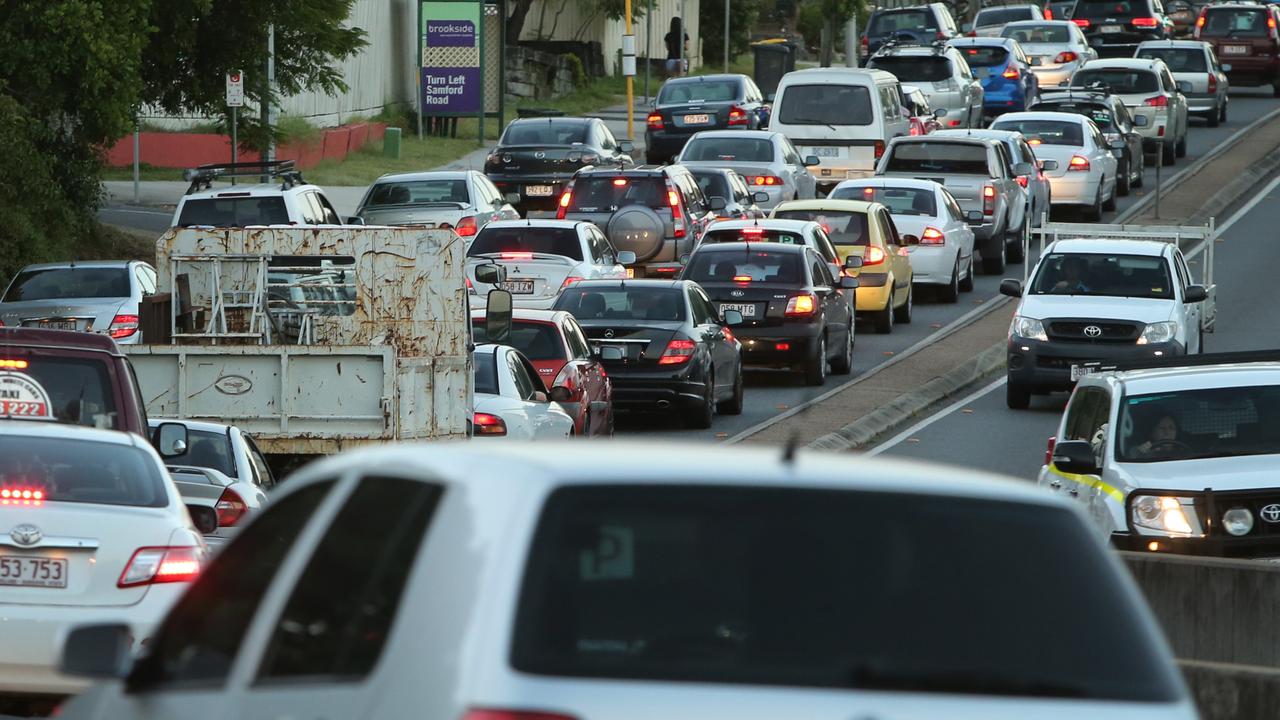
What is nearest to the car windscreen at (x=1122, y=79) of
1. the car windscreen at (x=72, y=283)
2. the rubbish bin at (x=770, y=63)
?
the rubbish bin at (x=770, y=63)

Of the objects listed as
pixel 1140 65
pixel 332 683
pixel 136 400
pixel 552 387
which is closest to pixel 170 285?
pixel 552 387

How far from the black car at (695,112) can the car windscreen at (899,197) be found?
1048 centimetres

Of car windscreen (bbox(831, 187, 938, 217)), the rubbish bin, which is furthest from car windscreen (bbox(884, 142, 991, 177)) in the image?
the rubbish bin

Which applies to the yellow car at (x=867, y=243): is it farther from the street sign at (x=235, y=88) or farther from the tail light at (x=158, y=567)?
the tail light at (x=158, y=567)

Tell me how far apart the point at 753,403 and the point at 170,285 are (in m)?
8.42

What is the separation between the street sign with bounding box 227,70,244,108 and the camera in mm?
31578

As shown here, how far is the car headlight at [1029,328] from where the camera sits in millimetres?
24594

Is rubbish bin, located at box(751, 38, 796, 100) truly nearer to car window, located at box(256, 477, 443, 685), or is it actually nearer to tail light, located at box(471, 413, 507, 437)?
tail light, located at box(471, 413, 507, 437)

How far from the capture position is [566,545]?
4113 mm

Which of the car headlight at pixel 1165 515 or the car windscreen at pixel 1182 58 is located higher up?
the car windscreen at pixel 1182 58

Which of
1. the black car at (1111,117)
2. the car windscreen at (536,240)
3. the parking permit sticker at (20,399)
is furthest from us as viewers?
the black car at (1111,117)

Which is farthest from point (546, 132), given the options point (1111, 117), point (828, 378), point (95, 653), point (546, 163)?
point (95, 653)

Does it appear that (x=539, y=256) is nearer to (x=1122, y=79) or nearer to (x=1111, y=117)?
(x=1111, y=117)

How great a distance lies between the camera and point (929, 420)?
80.6 feet
